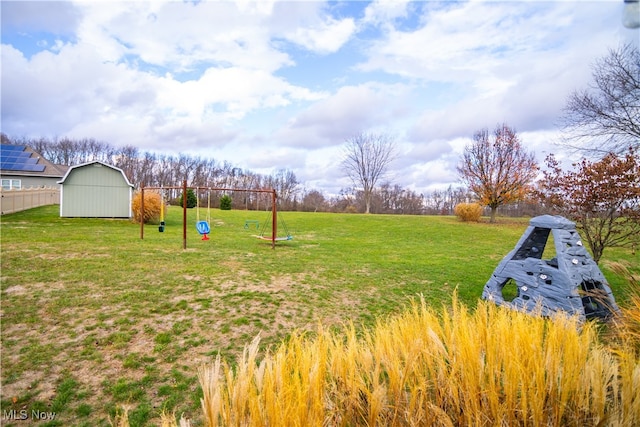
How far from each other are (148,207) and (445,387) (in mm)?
19248

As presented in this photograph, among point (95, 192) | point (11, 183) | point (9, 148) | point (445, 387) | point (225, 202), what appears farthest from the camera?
point (225, 202)

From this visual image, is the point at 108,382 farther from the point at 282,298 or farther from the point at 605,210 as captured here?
the point at 605,210

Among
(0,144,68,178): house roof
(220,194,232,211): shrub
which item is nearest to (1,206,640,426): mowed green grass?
(0,144,68,178): house roof

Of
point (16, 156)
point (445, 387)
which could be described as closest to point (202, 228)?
point (445, 387)

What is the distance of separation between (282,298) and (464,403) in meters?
4.84

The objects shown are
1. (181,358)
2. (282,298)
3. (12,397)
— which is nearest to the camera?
(12,397)

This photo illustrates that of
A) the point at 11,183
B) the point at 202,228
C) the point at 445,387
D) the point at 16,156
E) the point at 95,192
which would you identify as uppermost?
the point at 16,156

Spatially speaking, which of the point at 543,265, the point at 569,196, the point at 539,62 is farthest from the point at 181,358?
the point at 539,62

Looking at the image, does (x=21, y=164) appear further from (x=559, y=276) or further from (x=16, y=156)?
(x=559, y=276)

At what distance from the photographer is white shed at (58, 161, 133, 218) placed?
59.3ft

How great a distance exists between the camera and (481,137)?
25.8 metres

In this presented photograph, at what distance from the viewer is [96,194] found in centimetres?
→ 1869
